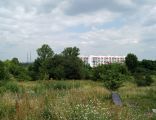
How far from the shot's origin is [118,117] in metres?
7.23

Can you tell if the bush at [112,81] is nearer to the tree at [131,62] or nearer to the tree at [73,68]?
the tree at [73,68]

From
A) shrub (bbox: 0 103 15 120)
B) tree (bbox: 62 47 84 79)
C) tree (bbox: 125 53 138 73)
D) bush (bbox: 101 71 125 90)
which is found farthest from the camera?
tree (bbox: 125 53 138 73)

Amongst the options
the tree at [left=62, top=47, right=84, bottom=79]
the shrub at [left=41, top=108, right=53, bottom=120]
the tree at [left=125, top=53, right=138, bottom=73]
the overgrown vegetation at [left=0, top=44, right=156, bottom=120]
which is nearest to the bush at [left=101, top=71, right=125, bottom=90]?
the overgrown vegetation at [left=0, top=44, right=156, bottom=120]

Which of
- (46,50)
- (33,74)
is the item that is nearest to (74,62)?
(33,74)

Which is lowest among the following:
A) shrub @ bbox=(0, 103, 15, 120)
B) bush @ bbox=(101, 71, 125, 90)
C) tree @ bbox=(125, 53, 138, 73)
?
shrub @ bbox=(0, 103, 15, 120)

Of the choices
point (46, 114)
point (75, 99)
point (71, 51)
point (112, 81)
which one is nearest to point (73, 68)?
point (71, 51)

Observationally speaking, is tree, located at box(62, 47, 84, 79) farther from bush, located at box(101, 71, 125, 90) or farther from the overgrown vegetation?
bush, located at box(101, 71, 125, 90)

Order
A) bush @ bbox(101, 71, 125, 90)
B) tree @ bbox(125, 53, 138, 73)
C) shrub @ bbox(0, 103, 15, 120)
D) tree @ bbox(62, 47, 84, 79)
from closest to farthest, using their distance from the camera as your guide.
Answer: shrub @ bbox(0, 103, 15, 120)
bush @ bbox(101, 71, 125, 90)
tree @ bbox(62, 47, 84, 79)
tree @ bbox(125, 53, 138, 73)

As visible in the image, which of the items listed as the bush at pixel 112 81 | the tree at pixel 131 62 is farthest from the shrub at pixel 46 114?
the tree at pixel 131 62

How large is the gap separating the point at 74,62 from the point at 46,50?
25115 mm

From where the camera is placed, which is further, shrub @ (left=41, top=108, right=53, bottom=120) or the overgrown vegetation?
shrub @ (left=41, top=108, right=53, bottom=120)

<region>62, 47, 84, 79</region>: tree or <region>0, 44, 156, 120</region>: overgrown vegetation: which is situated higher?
<region>62, 47, 84, 79</region>: tree

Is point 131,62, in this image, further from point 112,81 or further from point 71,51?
point 112,81

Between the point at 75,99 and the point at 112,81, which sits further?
the point at 112,81
